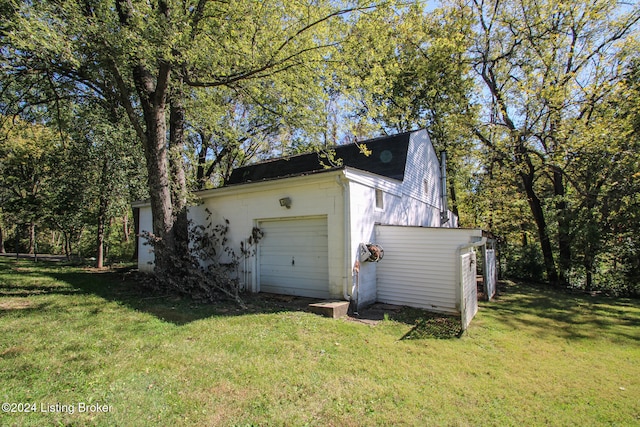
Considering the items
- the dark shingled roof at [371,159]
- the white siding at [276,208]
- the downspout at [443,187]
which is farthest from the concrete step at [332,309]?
the downspout at [443,187]

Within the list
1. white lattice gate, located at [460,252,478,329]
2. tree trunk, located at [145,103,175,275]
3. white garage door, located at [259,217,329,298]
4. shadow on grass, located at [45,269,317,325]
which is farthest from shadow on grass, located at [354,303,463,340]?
tree trunk, located at [145,103,175,275]

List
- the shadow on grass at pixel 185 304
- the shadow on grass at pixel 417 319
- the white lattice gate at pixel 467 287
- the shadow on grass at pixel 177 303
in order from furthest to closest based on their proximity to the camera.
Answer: the shadow on grass at pixel 177 303 → the shadow on grass at pixel 185 304 → the white lattice gate at pixel 467 287 → the shadow on grass at pixel 417 319

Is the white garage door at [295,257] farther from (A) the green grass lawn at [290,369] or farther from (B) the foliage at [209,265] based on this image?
(A) the green grass lawn at [290,369]

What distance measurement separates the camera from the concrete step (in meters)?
6.31

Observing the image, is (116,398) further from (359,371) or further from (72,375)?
(359,371)

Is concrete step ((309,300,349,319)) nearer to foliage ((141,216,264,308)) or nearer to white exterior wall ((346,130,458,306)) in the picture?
white exterior wall ((346,130,458,306))

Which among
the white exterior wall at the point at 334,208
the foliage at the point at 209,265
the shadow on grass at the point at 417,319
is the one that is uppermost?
the white exterior wall at the point at 334,208

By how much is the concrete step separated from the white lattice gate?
2.32 meters

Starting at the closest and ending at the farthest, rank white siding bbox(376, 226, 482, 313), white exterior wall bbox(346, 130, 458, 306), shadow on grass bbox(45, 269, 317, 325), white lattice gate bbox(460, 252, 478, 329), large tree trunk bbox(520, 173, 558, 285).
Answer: white lattice gate bbox(460, 252, 478, 329)
shadow on grass bbox(45, 269, 317, 325)
white siding bbox(376, 226, 482, 313)
white exterior wall bbox(346, 130, 458, 306)
large tree trunk bbox(520, 173, 558, 285)

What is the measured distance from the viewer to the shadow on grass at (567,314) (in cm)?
667

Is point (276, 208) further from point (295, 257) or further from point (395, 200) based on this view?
point (395, 200)

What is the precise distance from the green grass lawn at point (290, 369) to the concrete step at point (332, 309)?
1.15 feet

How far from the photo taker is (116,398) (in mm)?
3039

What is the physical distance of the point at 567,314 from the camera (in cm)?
823
